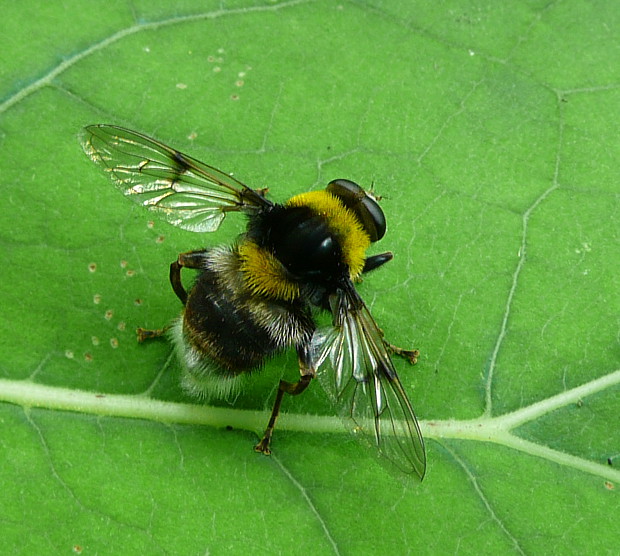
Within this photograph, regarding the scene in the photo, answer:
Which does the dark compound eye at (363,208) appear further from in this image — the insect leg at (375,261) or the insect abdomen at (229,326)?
the insect abdomen at (229,326)

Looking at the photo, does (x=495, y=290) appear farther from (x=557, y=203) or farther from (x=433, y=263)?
(x=557, y=203)

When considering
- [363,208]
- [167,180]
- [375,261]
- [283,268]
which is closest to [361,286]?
[375,261]

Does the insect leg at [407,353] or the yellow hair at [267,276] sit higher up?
the yellow hair at [267,276]

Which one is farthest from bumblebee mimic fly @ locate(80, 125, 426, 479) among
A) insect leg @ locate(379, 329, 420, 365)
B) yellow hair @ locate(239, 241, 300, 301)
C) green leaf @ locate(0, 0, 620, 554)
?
insect leg @ locate(379, 329, 420, 365)

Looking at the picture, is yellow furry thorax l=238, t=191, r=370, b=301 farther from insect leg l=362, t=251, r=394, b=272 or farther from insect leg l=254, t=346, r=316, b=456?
insect leg l=254, t=346, r=316, b=456

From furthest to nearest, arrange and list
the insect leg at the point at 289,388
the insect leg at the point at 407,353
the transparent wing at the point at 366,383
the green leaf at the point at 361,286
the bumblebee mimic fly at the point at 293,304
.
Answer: the insect leg at the point at 407,353 < the green leaf at the point at 361,286 < the insect leg at the point at 289,388 < the bumblebee mimic fly at the point at 293,304 < the transparent wing at the point at 366,383

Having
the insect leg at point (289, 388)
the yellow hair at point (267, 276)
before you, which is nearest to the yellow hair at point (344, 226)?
the yellow hair at point (267, 276)

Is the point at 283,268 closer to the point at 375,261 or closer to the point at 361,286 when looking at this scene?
the point at 375,261
